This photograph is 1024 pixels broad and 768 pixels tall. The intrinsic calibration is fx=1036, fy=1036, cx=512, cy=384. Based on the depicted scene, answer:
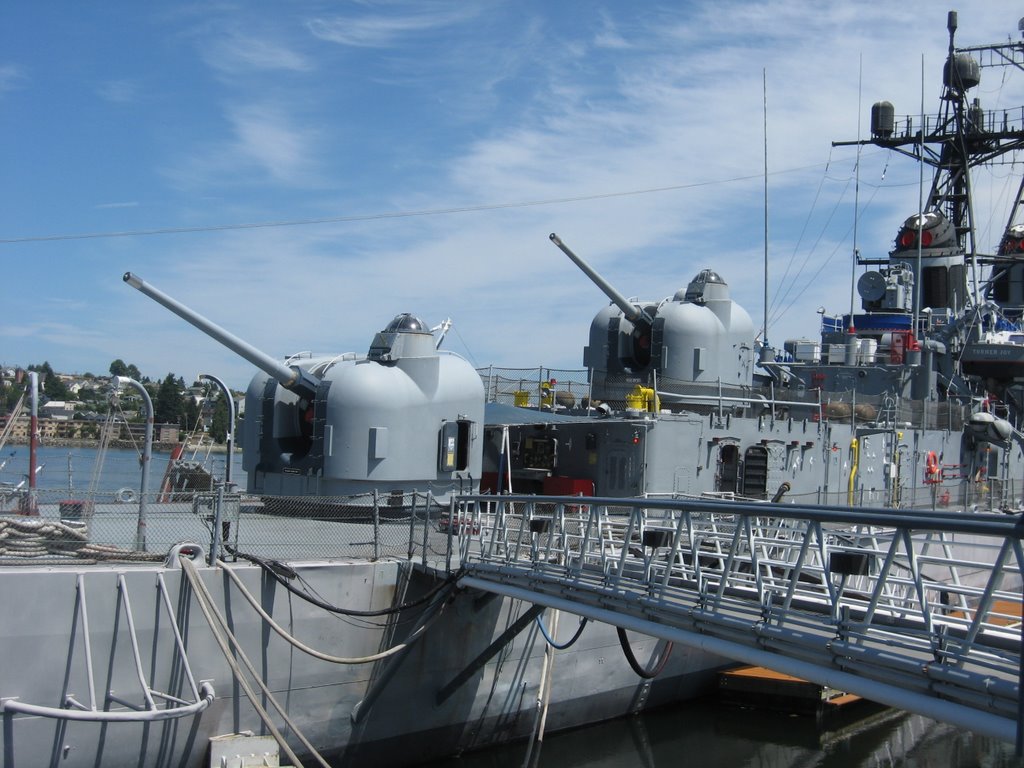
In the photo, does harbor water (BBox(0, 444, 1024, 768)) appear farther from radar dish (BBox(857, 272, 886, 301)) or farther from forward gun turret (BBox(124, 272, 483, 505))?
radar dish (BBox(857, 272, 886, 301))

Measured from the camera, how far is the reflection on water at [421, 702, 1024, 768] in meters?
16.0

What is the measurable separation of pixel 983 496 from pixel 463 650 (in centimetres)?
1773

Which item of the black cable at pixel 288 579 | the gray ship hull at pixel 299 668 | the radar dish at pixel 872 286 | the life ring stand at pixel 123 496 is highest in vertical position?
the radar dish at pixel 872 286

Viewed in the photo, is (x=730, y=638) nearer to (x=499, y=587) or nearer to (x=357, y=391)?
(x=499, y=587)

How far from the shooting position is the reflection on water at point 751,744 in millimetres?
15977

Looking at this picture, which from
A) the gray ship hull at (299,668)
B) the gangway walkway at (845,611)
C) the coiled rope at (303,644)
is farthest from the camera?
the coiled rope at (303,644)

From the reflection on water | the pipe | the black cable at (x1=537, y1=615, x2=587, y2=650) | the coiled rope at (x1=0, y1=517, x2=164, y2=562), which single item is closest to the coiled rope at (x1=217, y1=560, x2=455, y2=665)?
the coiled rope at (x1=0, y1=517, x2=164, y2=562)

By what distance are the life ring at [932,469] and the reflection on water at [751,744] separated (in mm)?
8454

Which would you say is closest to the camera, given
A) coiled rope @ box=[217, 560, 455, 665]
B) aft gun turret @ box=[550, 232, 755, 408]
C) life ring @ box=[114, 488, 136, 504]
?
coiled rope @ box=[217, 560, 455, 665]

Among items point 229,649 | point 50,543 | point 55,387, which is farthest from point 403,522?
point 55,387

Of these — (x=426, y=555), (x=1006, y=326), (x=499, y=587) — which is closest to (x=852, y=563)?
(x=499, y=587)

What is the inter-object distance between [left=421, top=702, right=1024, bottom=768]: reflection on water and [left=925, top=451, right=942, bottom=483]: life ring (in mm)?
8454

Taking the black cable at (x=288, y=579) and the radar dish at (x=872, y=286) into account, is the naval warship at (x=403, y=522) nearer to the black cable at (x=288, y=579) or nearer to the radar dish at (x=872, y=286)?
the black cable at (x=288, y=579)

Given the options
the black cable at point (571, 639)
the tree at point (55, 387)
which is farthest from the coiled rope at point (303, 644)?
the tree at point (55, 387)
